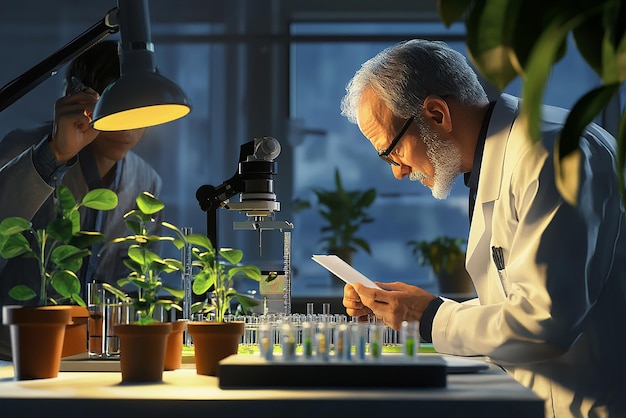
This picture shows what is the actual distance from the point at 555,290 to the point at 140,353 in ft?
2.74

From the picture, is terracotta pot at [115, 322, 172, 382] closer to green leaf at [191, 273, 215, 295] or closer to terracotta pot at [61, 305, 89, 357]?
green leaf at [191, 273, 215, 295]

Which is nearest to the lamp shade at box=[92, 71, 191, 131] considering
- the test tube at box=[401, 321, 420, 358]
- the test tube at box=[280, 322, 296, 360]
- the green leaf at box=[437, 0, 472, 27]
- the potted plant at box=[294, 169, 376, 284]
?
the test tube at box=[280, 322, 296, 360]

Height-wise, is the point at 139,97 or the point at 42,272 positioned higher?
the point at 139,97

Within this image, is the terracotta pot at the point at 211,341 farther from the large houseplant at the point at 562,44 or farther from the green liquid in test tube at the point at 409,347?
the large houseplant at the point at 562,44

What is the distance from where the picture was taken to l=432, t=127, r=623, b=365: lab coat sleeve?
1657mm

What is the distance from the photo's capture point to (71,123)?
263cm

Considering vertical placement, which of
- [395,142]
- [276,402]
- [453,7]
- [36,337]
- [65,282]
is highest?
[395,142]

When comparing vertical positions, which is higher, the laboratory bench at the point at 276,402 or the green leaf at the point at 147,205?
the green leaf at the point at 147,205

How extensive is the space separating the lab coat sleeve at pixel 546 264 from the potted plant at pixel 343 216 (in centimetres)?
275

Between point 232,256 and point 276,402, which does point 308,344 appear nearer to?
point 276,402

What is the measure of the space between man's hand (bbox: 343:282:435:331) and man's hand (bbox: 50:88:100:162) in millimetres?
1092

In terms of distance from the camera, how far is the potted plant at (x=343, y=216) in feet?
15.2

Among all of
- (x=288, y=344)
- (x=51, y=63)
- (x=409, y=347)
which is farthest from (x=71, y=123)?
(x=409, y=347)

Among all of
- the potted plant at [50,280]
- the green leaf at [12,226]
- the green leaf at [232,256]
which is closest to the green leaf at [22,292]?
the potted plant at [50,280]
